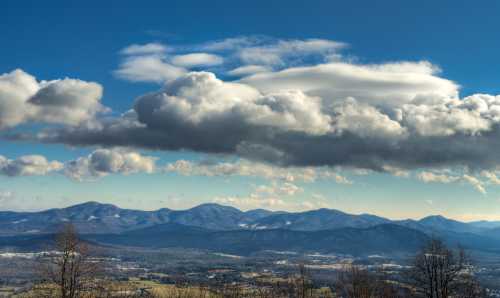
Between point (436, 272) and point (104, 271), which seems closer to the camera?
point (104, 271)

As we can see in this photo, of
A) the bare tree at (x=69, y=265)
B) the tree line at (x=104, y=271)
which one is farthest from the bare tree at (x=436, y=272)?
the bare tree at (x=69, y=265)

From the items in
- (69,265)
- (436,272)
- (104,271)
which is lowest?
(436,272)

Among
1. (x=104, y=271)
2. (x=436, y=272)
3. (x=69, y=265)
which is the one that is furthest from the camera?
(x=436, y=272)

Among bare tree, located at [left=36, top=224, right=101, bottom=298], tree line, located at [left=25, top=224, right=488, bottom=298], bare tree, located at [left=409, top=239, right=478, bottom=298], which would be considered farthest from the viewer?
bare tree, located at [left=409, top=239, right=478, bottom=298]

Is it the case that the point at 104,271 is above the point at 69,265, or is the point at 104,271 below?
below

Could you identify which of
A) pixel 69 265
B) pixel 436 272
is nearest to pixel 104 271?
pixel 69 265

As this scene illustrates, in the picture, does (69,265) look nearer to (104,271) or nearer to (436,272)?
(104,271)

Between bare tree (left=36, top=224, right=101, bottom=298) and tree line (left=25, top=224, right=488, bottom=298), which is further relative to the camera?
tree line (left=25, top=224, right=488, bottom=298)

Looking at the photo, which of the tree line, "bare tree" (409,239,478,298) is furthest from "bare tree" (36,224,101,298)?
"bare tree" (409,239,478,298)

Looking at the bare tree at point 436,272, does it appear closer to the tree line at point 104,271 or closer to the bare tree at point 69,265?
the tree line at point 104,271

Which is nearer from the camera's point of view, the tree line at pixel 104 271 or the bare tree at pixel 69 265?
the bare tree at pixel 69 265

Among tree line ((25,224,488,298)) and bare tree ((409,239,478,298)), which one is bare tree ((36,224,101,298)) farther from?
bare tree ((409,239,478,298))

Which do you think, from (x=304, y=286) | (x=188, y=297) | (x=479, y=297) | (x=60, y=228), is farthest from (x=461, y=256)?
(x=188, y=297)

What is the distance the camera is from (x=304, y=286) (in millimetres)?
81125
